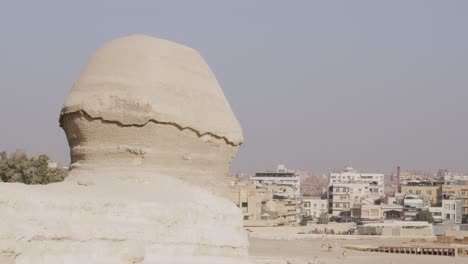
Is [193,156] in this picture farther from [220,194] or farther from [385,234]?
[385,234]

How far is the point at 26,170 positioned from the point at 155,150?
17936 mm

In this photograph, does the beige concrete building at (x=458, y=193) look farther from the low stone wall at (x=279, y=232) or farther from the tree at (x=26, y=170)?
the tree at (x=26, y=170)

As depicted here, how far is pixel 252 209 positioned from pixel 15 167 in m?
40.0

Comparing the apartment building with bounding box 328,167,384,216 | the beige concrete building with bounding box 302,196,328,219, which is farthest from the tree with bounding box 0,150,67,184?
the beige concrete building with bounding box 302,196,328,219

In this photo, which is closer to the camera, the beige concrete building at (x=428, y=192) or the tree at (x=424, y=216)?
the tree at (x=424, y=216)

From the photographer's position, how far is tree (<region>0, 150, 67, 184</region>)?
29219 mm

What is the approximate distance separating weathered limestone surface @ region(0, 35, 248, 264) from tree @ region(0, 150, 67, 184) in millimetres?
16604

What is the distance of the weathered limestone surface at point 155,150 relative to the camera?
10617mm

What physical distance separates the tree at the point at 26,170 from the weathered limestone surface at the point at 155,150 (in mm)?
16604

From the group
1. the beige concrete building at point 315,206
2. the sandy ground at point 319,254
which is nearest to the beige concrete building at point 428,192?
the beige concrete building at point 315,206

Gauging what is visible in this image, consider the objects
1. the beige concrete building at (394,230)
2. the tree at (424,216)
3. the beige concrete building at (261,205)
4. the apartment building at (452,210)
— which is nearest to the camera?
the beige concrete building at (261,205)

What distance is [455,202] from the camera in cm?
9194

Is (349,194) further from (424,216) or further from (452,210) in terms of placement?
(424,216)

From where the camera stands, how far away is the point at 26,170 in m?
29.5
